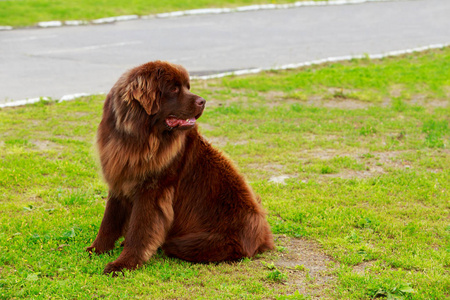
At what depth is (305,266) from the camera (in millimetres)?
5293

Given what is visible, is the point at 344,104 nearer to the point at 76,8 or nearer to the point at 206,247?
the point at 206,247

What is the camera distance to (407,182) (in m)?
7.39

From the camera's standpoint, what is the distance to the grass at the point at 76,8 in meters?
16.9

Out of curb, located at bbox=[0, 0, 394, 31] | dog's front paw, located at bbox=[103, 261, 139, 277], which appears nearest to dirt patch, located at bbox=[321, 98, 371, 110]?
dog's front paw, located at bbox=[103, 261, 139, 277]

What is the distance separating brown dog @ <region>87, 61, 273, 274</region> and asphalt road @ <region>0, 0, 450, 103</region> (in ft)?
19.1

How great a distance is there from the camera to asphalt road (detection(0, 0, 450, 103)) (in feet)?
38.5

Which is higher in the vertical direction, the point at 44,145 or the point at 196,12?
the point at 196,12

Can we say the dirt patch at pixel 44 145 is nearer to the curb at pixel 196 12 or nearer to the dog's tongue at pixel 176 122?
the dog's tongue at pixel 176 122

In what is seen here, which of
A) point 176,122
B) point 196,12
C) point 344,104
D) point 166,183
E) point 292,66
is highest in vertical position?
point 196,12

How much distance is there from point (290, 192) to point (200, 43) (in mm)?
9218

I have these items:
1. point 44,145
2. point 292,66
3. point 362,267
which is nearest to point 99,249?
point 362,267

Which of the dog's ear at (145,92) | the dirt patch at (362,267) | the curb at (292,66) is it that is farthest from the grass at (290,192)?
the dog's ear at (145,92)

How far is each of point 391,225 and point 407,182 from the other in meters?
1.44

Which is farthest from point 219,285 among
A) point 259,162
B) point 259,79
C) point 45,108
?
point 259,79
